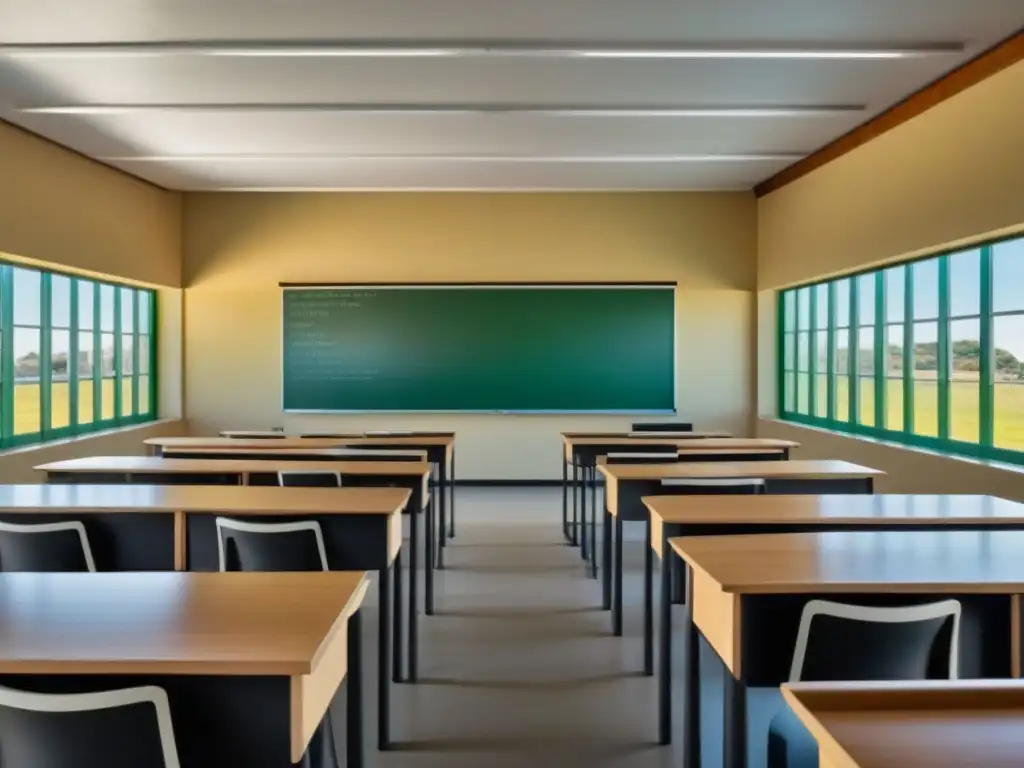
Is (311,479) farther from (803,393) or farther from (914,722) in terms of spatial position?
(803,393)

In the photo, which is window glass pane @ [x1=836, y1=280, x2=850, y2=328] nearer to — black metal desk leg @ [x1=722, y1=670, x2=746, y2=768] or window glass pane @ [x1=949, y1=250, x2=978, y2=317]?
window glass pane @ [x1=949, y1=250, x2=978, y2=317]

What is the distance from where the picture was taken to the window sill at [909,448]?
471cm

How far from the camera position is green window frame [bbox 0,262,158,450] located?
6145mm

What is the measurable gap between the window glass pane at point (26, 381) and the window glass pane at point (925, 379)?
21.7 ft

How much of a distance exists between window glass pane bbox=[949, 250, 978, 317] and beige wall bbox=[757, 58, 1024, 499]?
0.19 metres

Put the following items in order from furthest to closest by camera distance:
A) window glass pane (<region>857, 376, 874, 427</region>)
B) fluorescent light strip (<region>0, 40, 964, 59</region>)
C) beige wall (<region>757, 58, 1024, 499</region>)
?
1. window glass pane (<region>857, 376, 874, 427</region>)
2. beige wall (<region>757, 58, 1024, 499</region>)
3. fluorescent light strip (<region>0, 40, 964, 59</region>)

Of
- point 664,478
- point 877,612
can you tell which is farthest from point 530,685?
point 877,612

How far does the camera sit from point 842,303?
7.30 metres

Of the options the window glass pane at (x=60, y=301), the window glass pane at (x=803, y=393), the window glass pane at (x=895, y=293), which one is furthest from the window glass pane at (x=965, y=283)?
the window glass pane at (x=60, y=301)

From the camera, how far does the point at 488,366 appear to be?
871 cm

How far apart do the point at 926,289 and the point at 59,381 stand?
6.76 m

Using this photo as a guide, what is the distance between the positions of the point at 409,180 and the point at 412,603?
17.3 ft

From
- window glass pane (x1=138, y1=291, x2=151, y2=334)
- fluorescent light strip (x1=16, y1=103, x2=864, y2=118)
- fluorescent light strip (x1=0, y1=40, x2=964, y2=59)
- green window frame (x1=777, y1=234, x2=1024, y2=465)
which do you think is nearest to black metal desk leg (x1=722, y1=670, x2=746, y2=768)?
fluorescent light strip (x1=0, y1=40, x2=964, y2=59)

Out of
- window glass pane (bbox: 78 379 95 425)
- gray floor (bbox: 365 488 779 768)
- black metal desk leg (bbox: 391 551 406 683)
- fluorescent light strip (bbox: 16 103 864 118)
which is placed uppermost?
fluorescent light strip (bbox: 16 103 864 118)
